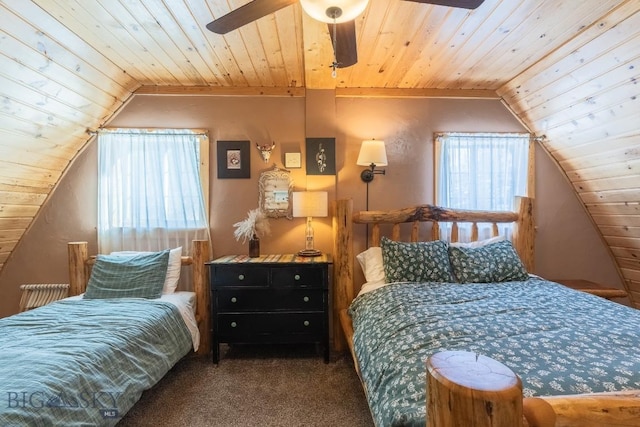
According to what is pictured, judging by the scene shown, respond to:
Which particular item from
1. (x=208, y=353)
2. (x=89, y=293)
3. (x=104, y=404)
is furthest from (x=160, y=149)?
(x=104, y=404)

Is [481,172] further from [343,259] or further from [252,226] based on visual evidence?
[252,226]

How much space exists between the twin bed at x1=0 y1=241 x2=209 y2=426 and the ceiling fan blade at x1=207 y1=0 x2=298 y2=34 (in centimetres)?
159

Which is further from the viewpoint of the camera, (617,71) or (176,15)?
(617,71)

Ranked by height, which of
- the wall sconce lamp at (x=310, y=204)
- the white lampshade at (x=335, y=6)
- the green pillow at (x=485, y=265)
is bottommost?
the green pillow at (x=485, y=265)

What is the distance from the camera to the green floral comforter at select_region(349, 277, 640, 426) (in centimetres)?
105

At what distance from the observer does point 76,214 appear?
9.38ft

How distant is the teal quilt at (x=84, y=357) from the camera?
1189 millimetres

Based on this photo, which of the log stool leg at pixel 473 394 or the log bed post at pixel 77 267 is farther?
the log bed post at pixel 77 267

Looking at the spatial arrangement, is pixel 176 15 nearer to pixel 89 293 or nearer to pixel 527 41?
pixel 89 293

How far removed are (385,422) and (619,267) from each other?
321cm

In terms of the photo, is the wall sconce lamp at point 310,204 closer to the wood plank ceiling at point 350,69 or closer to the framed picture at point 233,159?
the framed picture at point 233,159

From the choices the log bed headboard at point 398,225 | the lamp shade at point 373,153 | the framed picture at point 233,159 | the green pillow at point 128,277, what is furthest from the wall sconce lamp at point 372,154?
the green pillow at point 128,277

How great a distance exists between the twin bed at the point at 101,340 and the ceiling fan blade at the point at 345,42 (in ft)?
5.93

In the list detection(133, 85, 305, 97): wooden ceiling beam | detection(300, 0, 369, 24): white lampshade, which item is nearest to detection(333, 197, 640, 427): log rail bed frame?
detection(300, 0, 369, 24): white lampshade
